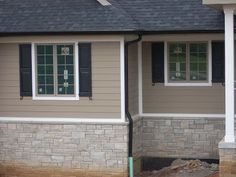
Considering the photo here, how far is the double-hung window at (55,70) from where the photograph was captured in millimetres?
15633

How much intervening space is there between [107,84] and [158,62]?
194 centimetres

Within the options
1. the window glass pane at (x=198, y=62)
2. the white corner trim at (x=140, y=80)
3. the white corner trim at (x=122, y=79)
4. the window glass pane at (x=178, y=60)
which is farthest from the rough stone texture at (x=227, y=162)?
the white corner trim at (x=140, y=80)

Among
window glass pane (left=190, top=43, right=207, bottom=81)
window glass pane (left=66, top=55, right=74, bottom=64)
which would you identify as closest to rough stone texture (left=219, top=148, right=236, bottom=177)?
window glass pane (left=190, top=43, right=207, bottom=81)

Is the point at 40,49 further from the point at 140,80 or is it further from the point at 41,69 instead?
the point at 140,80

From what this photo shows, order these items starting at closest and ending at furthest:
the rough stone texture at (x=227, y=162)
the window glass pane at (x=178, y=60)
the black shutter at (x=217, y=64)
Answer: the rough stone texture at (x=227, y=162) → the black shutter at (x=217, y=64) → the window glass pane at (x=178, y=60)

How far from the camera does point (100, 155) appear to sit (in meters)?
15.4

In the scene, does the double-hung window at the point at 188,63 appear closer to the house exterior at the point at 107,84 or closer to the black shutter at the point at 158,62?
the house exterior at the point at 107,84

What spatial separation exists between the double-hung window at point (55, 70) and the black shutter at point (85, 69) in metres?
0.21

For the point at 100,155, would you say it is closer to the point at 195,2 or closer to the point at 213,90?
the point at 213,90

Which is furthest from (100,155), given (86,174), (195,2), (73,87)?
(195,2)

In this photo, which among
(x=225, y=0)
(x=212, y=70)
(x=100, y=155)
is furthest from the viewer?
(x=212, y=70)

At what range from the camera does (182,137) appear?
1656 cm

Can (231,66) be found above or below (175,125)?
above

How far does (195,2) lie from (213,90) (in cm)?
223
